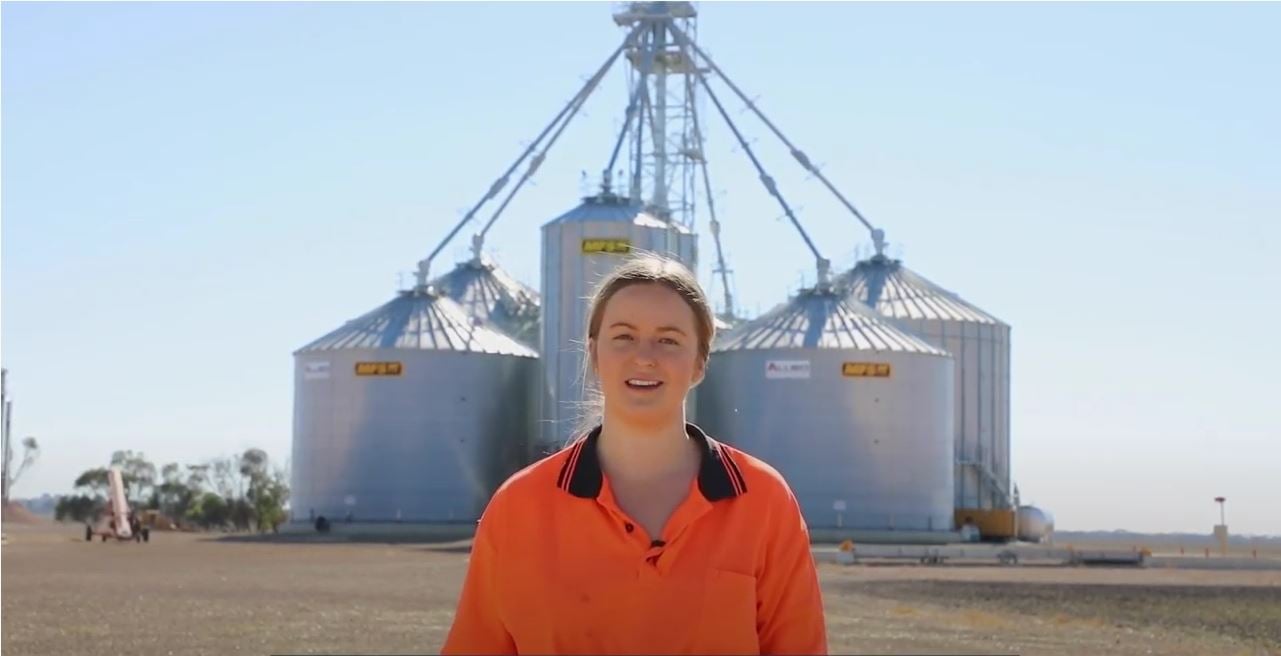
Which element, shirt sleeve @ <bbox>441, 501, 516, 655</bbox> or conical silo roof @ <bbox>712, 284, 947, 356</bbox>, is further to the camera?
conical silo roof @ <bbox>712, 284, 947, 356</bbox>

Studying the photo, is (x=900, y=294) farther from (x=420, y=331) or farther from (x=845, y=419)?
(x=420, y=331)

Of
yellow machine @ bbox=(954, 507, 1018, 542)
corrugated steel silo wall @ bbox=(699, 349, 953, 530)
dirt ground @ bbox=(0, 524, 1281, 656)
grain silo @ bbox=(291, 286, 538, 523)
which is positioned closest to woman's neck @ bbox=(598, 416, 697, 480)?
dirt ground @ bbox=(0, 524, 1281, 656)

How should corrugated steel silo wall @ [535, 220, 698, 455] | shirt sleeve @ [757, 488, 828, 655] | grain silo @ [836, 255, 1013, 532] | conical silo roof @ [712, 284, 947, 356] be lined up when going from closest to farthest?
shirt sleeve @ [757, 488, 828, 655], conical silo roof @ [712, 284, 947, 356], corrugated steel silo wall @ [535, 220, 698, 455], grain silo @ [836, 255, 1013, 532]

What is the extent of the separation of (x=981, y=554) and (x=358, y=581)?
2319 cm

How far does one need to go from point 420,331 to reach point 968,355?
71.9 feet

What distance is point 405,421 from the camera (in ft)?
201

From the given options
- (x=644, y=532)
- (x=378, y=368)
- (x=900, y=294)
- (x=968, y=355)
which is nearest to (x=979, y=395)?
(x=968, y=355)

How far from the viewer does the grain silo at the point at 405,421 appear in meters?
60.5

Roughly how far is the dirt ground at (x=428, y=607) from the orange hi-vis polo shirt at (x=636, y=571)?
4.73 m

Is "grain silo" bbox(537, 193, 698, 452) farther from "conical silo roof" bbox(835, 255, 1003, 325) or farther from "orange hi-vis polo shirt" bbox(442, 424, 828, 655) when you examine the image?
"orange hi-vis polo shirt" bbox(442, 424, 828, 655)

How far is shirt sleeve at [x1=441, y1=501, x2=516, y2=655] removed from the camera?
3492 millimetres

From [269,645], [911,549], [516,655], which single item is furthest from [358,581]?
[516,655]

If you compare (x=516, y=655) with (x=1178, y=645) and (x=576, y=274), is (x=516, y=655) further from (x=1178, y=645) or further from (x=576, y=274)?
(x=576, y=274)

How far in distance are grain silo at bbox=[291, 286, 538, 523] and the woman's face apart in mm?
56937
